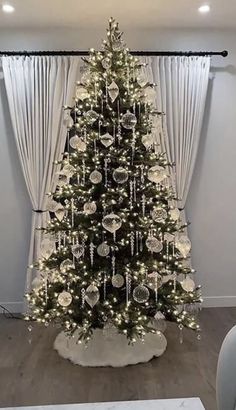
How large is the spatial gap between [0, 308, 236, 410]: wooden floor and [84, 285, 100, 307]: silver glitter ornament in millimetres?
516

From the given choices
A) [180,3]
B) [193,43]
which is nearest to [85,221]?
[180,3]

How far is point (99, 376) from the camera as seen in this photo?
3002 mm

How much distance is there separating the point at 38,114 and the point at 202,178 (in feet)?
6.30

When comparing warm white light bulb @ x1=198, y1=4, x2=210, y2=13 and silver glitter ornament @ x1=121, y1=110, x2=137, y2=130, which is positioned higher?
warm white light bulb @ x1=198, y1=4, x2=210, y2=13

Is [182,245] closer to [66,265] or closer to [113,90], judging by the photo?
[66,265]

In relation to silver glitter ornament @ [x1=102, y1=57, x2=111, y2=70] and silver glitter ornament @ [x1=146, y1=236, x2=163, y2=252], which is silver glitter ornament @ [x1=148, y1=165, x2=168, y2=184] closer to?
silver glitter ornament @ [x1=146, y1=236, x2=163, y2=252]

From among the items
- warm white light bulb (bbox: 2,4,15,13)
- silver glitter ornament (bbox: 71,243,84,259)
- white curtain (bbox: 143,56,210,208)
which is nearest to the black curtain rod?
white curtain (bbox: 143,56,210,208)

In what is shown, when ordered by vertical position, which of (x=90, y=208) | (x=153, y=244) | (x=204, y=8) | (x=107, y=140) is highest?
(x=204, y=8)

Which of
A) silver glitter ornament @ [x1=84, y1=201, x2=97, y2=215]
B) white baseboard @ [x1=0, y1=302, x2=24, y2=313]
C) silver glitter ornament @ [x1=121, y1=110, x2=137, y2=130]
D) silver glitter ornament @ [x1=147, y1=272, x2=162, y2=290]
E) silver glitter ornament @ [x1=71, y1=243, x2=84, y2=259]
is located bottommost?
white baseboard @ [x1=0, y1=302, x2=24, y2=313]

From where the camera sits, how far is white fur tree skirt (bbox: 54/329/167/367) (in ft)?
10.4

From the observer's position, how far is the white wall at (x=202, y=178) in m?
4.48

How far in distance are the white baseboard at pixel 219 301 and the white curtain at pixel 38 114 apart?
6.46 ft

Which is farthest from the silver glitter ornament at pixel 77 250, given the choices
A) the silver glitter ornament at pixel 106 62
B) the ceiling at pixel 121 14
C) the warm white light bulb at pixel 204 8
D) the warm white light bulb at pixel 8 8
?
the warm white light bulb at pixel 204 8

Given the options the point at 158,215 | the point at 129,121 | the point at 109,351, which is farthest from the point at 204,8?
the point at 109,351
